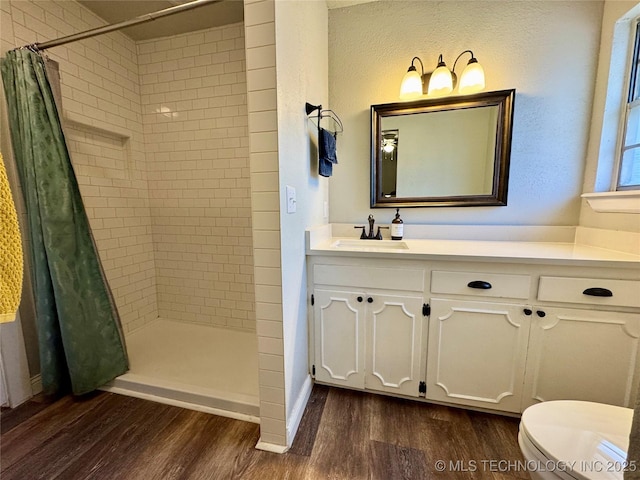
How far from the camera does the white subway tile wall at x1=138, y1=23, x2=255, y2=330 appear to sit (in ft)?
7.11

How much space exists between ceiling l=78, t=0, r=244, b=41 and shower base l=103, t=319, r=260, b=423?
2321 millimetres

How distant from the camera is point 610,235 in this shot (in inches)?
57.4

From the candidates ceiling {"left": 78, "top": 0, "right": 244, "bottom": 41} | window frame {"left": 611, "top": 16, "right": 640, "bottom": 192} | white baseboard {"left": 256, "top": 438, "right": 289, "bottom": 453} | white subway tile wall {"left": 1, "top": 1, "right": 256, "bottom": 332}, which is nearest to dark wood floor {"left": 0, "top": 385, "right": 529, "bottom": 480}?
white baseboard {"left": 256, "top": 438, "right": 289, "bottom": 453}

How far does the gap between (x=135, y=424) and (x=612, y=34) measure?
11.0 ft

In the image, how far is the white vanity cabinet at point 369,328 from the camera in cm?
146

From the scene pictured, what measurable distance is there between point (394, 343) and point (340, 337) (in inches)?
12.0

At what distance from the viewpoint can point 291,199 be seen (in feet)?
4.06

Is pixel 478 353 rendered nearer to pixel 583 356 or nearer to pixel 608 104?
pixel 583 356

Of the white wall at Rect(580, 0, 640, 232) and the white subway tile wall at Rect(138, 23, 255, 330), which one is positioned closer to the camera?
the white wall at Rect(580, 0, 640, 232)

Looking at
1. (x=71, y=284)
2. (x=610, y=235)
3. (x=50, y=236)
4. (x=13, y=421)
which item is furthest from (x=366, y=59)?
(x=13, y=421)

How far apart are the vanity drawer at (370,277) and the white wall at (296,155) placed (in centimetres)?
12

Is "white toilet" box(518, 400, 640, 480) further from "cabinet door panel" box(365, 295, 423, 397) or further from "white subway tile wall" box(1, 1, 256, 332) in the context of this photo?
"white subway tile wall" box(1, 1, 256, 332)

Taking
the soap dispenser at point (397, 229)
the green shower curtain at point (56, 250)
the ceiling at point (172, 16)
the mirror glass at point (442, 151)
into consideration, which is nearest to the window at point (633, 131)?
the mirror glass at point (442, 151)

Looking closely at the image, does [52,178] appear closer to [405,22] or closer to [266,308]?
[266,308]
